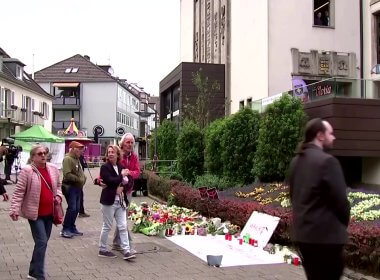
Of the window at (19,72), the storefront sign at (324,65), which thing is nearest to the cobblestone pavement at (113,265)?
the storefront sign at (324,65)

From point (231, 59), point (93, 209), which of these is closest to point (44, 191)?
point (93, 209)

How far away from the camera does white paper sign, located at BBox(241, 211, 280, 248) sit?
925 centimetres

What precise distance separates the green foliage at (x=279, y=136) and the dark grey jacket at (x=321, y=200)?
1000cm

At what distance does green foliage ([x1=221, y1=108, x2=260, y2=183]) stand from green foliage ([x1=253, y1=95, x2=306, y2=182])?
58.8 inches

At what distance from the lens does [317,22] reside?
23.5 meters

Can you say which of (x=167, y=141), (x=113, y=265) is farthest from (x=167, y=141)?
(x=113, y=265)

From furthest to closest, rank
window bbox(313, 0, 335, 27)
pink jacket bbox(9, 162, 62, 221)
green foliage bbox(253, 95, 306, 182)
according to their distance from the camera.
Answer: window bbox(313, 0, 335, 27) → green foliage bbox(253, 95, 306, 182) → pink jacket bbox(9, 162, 62, 221)

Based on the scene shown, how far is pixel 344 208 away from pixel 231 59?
2398 centimetres

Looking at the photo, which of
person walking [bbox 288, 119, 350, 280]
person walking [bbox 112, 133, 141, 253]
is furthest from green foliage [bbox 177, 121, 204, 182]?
person walking [bbox 288, 119, 350, 280]

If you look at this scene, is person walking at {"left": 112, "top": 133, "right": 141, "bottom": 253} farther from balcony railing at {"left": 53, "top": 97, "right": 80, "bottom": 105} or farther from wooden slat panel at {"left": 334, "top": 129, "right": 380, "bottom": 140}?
balcony railing at {"left": 53, "top": 97, "right": 80, "bottom": 105}

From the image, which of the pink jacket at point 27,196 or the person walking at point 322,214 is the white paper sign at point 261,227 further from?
the person walking at point 322,214

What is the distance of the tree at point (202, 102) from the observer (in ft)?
86.8

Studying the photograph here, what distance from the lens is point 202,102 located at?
86.9ft

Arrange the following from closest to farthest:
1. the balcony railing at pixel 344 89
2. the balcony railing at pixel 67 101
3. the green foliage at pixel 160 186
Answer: the balcony railing at pixel 344 89 < the green foliage at pixel 160 186 < the balcony railing at pixel 67 101
